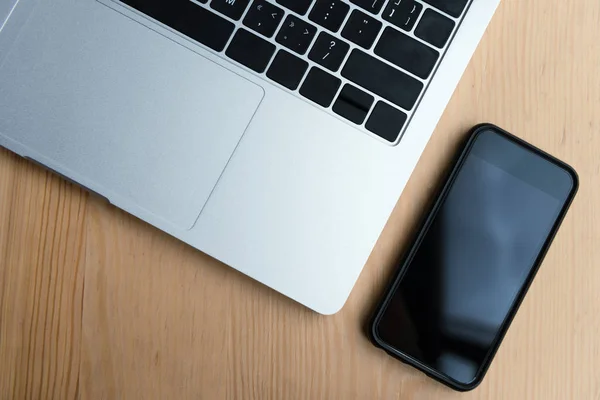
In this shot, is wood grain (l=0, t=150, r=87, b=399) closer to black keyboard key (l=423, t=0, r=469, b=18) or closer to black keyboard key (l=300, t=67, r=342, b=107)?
black keyboard key (l=300, t=67, r=342, b=107)

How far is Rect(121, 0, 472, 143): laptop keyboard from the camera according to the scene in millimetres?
441

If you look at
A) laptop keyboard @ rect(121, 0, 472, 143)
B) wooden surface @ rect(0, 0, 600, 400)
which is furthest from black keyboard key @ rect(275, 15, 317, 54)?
wooden surface @ rect(0, 0, 600, 400)

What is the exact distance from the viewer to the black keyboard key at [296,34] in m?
0.44

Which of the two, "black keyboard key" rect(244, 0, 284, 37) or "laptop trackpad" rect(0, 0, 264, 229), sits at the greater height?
"black keyboard key" rect(244, 0, 284, 37)

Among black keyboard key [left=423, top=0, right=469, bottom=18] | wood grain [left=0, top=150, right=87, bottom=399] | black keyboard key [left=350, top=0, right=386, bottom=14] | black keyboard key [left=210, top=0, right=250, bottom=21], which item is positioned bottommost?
wood grain [left=0, top=150, right=87, bottom=399]

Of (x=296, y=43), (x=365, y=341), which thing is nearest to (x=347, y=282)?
(x=365, y=341)

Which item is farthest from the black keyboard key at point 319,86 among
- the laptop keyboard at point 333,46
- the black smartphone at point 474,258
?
the black smartphone at point 474,258

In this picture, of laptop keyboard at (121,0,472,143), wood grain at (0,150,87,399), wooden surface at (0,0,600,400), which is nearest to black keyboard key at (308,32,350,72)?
laptop keyboard at (121,0,472,143)

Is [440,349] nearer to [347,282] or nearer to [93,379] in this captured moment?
[347,282]

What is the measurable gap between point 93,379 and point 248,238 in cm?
16

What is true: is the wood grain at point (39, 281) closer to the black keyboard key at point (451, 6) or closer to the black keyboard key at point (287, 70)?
the black keyboard key at point (287, 70)

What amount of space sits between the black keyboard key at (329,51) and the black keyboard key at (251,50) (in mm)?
33

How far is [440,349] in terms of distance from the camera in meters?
0.46

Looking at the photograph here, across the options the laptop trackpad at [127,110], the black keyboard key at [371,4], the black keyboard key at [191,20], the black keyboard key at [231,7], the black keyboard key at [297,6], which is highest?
the black keyboard key at [371,4]
